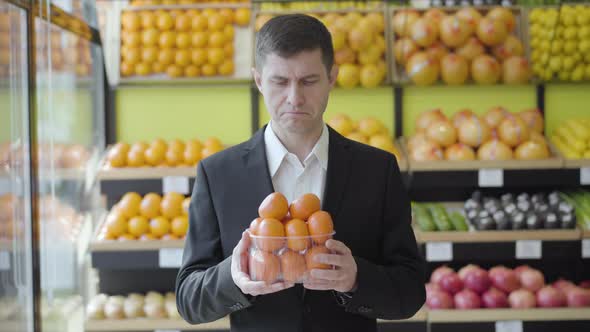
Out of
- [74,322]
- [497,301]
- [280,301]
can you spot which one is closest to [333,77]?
[280,301]

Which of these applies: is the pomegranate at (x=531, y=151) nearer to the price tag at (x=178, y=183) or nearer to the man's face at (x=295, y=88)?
the price tag at (x=178, y=183)

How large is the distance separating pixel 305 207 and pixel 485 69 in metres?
3.11

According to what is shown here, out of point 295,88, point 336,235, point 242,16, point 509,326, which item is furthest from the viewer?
point 242,16

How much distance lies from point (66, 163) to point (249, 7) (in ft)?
5.10

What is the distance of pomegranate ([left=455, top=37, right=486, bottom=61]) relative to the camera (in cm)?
445

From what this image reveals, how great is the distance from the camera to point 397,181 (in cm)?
181

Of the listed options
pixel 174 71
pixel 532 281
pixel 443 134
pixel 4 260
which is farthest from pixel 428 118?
pixel 4 260

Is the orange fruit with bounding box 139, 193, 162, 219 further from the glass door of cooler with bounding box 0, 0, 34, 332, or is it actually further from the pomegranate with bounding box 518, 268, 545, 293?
the pomegranate with bounding box 518, 268, 545, 293

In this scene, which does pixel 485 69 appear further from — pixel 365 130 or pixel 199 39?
pixel 199 39

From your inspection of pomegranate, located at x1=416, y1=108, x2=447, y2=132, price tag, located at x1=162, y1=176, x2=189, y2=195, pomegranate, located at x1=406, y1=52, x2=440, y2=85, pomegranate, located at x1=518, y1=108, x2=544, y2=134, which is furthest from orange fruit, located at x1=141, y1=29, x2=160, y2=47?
pomegranate, located at x1=518, y1=108, x2=544, y2=134

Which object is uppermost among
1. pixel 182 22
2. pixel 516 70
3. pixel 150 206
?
pixel 182 22

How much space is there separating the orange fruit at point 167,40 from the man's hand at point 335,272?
3.46 m

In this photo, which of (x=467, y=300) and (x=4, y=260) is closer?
(x=4, y=260)

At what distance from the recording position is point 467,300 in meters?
3.86
